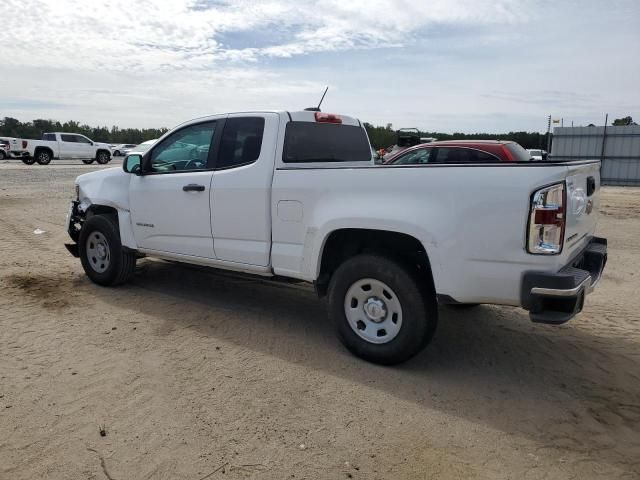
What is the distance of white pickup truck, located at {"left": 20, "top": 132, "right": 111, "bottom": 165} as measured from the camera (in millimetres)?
29283

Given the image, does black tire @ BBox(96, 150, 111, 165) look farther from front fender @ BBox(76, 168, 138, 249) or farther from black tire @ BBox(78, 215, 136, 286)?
black tire @ BBox(78, 215, 136, 286)

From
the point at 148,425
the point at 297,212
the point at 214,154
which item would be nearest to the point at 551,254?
the point at 297,212

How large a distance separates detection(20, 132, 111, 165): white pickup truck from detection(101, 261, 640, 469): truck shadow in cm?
2740

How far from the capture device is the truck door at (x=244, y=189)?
459cm

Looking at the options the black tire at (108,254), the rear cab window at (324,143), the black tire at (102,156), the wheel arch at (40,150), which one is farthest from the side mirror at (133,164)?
the black tire at (102,156)

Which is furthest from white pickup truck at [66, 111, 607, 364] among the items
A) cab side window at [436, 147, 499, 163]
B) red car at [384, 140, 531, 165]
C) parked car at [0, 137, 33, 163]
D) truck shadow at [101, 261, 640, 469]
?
parked car at [0, 137, 33, 163]

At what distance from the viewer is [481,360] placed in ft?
14.1

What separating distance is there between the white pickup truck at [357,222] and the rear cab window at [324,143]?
0.01m

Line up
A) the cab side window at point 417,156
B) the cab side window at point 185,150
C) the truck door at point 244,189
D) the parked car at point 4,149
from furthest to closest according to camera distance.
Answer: the parked car at point 4,149 < the cab side window at point 417,156 < the cab side window at point 185,150 < the truck door at point 244,189

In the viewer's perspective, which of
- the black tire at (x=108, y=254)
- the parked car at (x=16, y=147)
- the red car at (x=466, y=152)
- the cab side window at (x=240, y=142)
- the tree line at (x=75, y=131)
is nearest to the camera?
the cab side window at (x=240, y=142)

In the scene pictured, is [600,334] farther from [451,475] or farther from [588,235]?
[451,475]

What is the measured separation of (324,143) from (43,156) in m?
29.9

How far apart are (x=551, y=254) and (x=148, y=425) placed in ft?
8.90

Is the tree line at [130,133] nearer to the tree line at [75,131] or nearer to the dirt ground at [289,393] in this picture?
the tree line at [75,131]
